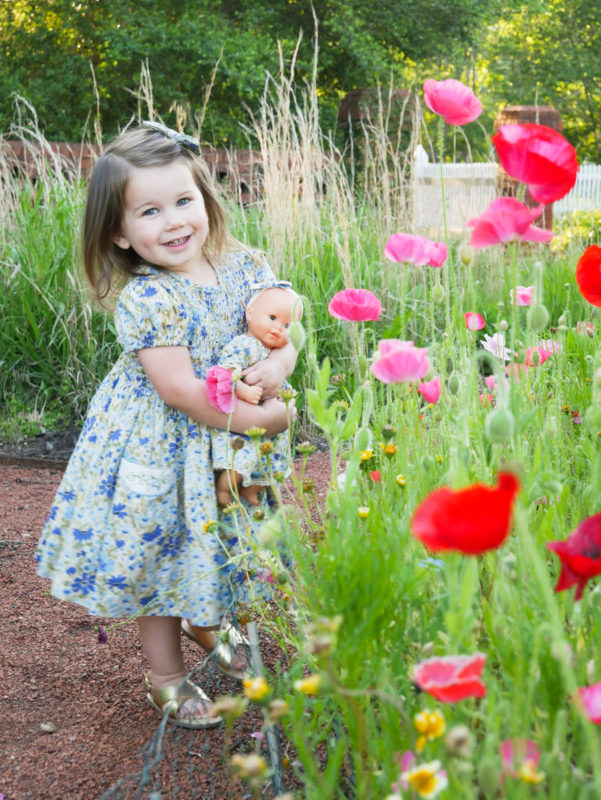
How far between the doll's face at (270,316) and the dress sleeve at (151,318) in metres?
0.15

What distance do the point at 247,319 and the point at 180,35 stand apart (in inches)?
457

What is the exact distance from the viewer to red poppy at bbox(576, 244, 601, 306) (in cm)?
138

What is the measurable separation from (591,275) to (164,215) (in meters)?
0.78

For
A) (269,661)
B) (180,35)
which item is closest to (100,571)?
(269,661)

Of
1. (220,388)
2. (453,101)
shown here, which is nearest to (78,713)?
(220,388)

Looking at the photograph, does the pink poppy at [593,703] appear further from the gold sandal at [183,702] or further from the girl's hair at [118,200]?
the girl's hair at [118,200]

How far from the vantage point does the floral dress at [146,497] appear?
1622 millimetres

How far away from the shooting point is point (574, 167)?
0.99 meters

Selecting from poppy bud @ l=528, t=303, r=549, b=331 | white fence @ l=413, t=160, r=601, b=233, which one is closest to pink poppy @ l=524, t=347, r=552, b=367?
poppy bud @ l=528, t=303, r=549, b=331

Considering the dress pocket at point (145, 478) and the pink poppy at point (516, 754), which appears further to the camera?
the dress pocket at point (145, 478)

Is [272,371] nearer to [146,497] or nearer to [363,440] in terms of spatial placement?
[146,497]

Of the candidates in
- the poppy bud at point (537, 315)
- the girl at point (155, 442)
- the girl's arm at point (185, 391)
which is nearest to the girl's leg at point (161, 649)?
the girl at point (155, 442)

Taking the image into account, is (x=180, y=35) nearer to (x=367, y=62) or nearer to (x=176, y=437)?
(x=367, y=62)

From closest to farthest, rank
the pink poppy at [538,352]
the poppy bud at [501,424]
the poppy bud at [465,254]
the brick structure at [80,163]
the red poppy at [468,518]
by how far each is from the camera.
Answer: the red poppy at [468,518] → the poppy bud at [501,424] → the poppy bud at [465,254] → the pink poppy at [538,352] → the brick structure at [80,163]
